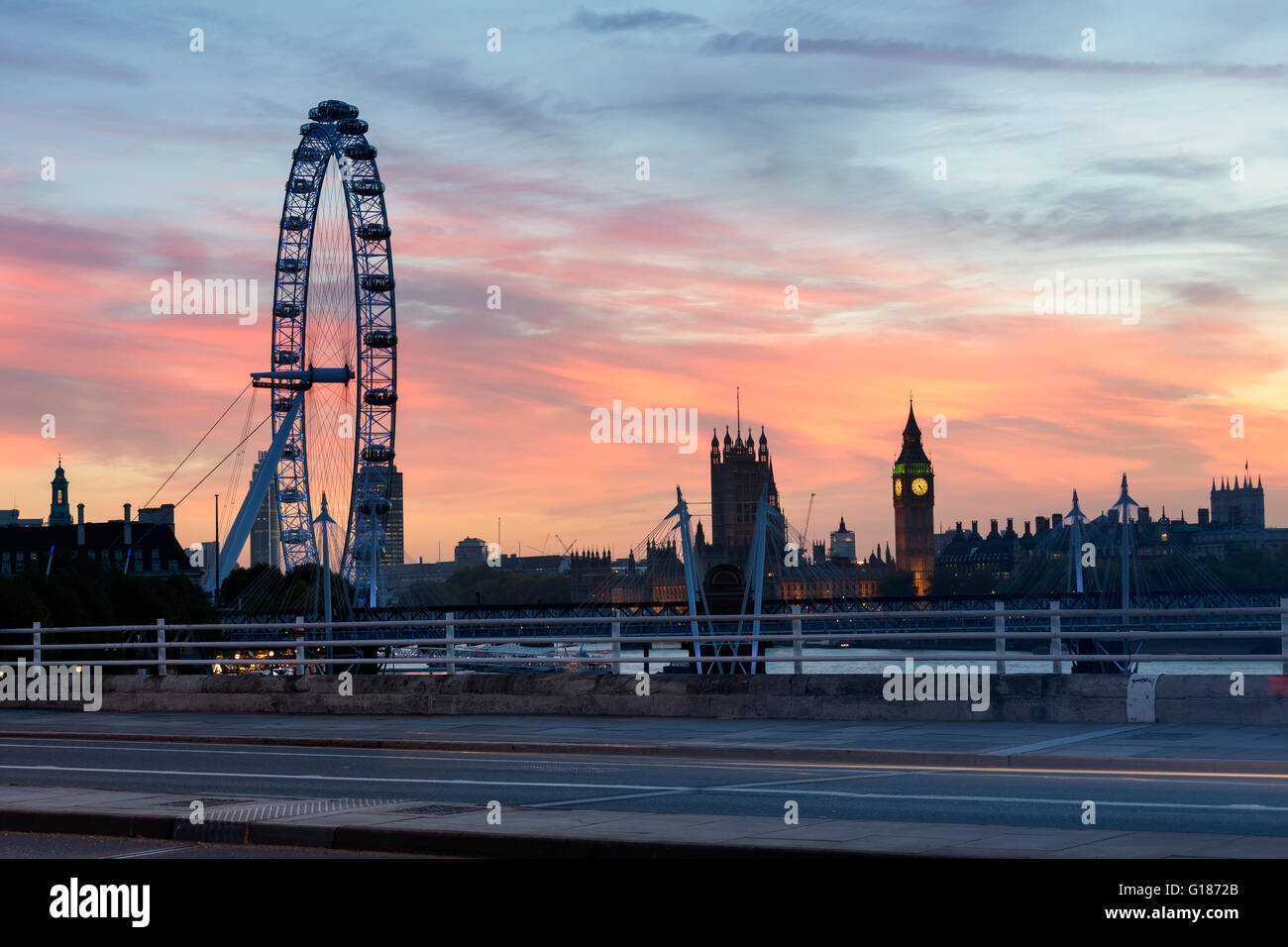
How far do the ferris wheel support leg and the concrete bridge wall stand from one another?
57.2 m

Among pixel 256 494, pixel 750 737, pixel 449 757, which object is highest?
pixel 256 494

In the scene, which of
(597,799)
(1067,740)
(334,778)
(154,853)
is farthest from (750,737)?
(154,853)

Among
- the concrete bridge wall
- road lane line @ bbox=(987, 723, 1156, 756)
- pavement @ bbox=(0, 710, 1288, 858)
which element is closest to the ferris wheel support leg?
the concrete bridge wall

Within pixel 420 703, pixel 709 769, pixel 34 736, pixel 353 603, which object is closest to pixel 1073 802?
pixel 709 769

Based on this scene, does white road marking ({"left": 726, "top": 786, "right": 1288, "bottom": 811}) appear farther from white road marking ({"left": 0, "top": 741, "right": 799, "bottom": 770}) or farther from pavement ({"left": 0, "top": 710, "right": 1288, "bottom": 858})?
white road marking ({"left": 0, "top": 741, "right": 799, "bottom": 770})

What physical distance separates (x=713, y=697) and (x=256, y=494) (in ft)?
238

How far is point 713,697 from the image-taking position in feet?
84.6

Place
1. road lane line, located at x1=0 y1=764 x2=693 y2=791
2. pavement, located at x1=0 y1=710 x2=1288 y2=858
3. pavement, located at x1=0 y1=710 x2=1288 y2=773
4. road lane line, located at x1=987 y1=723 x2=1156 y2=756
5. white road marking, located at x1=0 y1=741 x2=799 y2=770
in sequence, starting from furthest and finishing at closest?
white road marking, located at x1=0 y1=741 x2=799 y2=770 → road lane line, located at x1=987 y1=723 x2=1156 y2=756 → pavement, located at x1=0 y1=710 x2=1288 y2=773 → road lane line, located at x1=0 y1=764 x2=693 y2=791 → pavement, located at x1=0 y1=710 x2=1288 y2=858

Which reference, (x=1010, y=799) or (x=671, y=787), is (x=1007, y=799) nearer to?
(x=1010, y=799)

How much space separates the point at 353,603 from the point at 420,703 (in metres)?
78.7

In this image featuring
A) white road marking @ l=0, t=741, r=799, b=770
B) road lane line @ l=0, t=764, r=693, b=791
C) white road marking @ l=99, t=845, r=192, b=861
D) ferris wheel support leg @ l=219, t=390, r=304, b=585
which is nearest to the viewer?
white road marking @ l=99, t=845, r=192, b=861

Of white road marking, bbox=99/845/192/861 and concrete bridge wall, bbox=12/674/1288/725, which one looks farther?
concrete bridge wall, bbox=12/674/1288/725

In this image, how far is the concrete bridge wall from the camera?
70.8ft

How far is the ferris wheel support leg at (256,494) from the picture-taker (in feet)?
298
